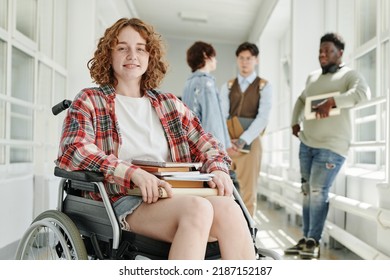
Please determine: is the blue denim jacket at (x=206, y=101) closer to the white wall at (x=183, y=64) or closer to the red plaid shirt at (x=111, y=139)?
the white wall at (x=183, y=64)

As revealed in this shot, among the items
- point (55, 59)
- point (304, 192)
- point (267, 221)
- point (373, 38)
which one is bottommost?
point (267, 221)

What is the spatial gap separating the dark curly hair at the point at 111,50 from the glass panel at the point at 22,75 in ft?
1.06

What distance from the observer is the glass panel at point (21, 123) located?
1124 millimetres

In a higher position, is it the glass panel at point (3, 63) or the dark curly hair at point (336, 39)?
the dark curly hair at point (336, 39)

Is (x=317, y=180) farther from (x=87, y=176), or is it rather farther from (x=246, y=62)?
(x=87, y=176)

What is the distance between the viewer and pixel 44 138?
4.16 ft

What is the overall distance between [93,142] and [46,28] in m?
0.61

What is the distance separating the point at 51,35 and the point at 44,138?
0.31 meters

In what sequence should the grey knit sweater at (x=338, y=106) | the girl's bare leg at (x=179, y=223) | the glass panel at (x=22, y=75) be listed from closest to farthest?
the girl's bare leg at (x=179, y=223)
the glass panel at (x=22, y=75)
the grey knit sweater at (x=338, y=106)

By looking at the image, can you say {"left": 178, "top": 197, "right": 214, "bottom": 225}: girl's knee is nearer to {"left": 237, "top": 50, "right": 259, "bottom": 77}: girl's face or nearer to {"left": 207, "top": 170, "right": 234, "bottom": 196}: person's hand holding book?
{"left": 207, "top": 170, "right": 234, "bottom": 196}: person's hand holding book

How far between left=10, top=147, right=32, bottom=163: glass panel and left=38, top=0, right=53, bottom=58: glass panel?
30 centimetres

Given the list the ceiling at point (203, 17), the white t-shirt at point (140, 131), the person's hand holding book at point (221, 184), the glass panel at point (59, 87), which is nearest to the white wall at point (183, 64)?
the ceiling at point (203, 17)

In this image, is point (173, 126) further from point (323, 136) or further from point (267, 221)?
point (267, 221)
